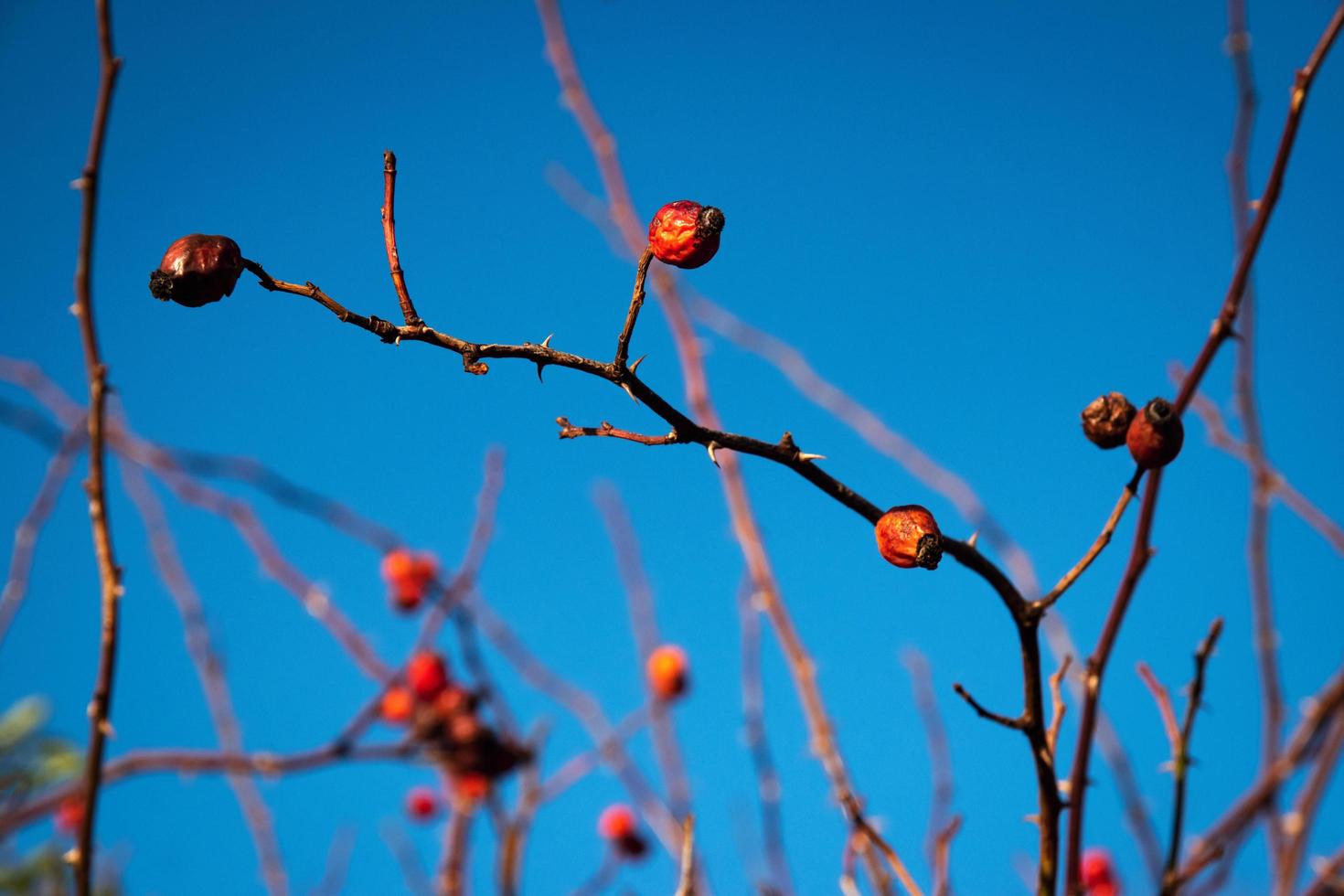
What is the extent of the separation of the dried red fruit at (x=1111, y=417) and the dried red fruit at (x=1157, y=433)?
0.39 feet

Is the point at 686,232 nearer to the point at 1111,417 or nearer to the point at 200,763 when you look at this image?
the point at 1111,417

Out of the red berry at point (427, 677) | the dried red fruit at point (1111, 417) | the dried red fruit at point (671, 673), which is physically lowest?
the dried red fruit at point (1111, 417)

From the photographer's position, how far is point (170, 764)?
→ 2510 millimetres

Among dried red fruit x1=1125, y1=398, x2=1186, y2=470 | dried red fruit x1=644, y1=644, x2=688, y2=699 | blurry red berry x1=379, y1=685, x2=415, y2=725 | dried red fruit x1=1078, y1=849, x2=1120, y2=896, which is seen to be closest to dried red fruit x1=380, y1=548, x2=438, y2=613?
blurry red berry x1=379, y1=685, x2=415, y2=725

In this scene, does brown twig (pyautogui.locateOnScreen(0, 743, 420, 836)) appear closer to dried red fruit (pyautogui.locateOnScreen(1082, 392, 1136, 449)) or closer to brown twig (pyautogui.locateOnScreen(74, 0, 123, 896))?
brown twig (pyautogui.locateOnScreen(74, 0, 123, 896))

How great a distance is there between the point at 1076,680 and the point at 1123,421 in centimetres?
124

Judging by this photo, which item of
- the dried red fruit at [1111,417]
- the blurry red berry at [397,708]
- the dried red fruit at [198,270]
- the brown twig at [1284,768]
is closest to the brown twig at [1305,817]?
the brown twig at [1284,768]

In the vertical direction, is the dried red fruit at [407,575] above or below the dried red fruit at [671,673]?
above

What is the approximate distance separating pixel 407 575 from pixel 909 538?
313 centimetres

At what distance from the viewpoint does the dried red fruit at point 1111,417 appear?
1.61 m

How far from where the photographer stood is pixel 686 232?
1486 mm

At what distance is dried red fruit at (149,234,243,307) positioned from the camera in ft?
4.68

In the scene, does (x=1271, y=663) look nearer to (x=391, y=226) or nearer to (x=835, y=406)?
(x=835, y=406)

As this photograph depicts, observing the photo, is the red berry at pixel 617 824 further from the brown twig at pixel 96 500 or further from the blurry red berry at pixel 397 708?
the brown twig at pixel 96 500
